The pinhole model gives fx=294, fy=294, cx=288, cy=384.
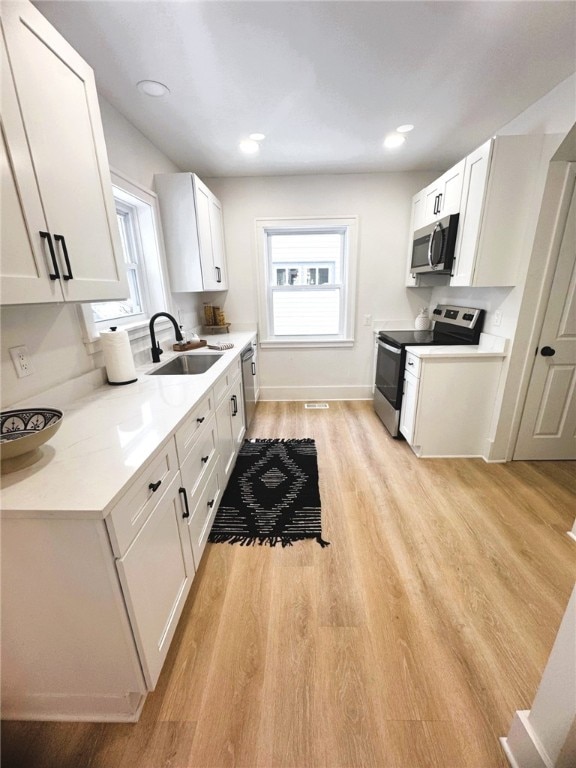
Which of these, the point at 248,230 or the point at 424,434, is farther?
the point at 248,230

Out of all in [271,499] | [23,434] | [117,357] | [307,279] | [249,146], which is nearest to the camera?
[23,434]

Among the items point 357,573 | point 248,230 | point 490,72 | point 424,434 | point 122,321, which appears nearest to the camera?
point 357,573

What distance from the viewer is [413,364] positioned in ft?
8.20

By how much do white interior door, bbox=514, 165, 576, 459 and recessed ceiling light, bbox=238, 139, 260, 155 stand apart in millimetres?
2264

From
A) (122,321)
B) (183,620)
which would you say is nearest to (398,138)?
(122,321)

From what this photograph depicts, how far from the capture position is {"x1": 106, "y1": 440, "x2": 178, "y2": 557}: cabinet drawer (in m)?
0.81

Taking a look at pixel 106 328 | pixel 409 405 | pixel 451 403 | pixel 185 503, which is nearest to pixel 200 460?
pixel 185 503

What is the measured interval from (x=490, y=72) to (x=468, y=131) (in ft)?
2.53

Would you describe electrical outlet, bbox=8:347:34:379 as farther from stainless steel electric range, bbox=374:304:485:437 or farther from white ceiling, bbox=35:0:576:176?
stainless steel electric range, bbox=374:304:485:437

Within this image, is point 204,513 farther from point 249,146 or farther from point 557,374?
point 249,146

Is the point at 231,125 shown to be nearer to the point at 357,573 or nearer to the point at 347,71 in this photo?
the point at 347,71

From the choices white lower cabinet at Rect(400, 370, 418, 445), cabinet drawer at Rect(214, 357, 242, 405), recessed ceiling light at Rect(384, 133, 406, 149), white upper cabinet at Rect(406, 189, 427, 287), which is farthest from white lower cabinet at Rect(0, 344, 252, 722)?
white upper cabinet at Rect(406, 189, 427, 287)

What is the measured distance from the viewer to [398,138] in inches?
95.8

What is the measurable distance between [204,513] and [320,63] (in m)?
2.52
